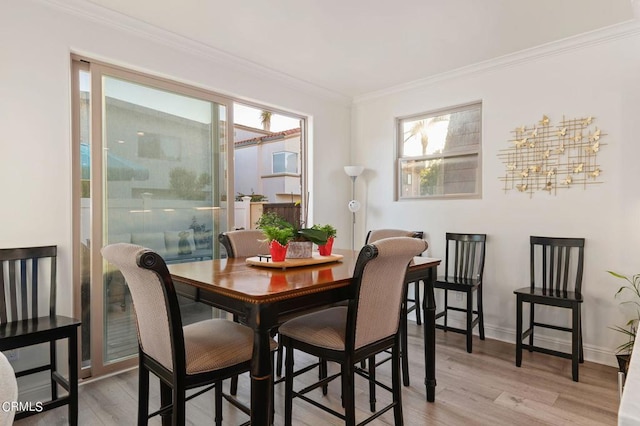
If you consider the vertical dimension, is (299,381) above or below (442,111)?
below

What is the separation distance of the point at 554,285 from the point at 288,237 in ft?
8.12

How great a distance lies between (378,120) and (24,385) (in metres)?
4.02

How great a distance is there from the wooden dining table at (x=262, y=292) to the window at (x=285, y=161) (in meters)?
5.66

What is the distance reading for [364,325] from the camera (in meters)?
1.75

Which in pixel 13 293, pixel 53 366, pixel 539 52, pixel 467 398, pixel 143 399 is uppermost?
pixel 539 52

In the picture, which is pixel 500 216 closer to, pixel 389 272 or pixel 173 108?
pixel 389 272

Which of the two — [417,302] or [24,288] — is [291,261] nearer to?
[24,288]

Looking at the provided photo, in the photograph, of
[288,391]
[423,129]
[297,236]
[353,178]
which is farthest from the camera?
[353,178]

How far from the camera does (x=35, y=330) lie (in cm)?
203

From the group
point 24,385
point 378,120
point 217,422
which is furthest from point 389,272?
point 378,120

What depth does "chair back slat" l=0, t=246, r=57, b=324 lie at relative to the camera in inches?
87.5

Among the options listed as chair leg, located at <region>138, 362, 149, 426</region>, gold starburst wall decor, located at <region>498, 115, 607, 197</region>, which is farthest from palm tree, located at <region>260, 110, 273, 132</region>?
chair leg, located at <region>138, 362, 149, 426</region>

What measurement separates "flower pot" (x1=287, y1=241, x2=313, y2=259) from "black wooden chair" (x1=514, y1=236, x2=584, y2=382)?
1.85 m

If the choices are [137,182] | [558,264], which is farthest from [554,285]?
[137,182]
